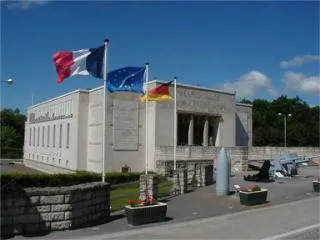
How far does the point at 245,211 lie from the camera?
17.7m

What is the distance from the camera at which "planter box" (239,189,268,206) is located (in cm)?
1898

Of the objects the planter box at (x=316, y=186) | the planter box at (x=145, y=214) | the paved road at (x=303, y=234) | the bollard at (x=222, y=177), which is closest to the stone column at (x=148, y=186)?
the bollard at (x=222, y=177)

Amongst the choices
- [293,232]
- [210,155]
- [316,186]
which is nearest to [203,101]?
[210,155]

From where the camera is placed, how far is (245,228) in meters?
13.9

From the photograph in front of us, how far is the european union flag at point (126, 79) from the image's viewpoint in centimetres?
2025

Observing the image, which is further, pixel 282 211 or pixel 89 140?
pixel 89 140

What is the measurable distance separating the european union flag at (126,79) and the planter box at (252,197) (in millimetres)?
6251

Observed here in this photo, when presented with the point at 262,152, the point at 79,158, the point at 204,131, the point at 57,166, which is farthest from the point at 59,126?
the point at 262,152

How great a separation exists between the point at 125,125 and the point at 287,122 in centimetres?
6262

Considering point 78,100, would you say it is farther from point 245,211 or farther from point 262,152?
point 245,211

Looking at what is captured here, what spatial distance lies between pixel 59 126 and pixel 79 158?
8.12m

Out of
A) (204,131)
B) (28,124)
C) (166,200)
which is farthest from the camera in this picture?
(28,124)

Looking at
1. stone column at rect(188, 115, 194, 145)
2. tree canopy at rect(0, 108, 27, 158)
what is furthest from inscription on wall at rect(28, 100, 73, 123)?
tree canopy at rect(0, 108, 27, 158)

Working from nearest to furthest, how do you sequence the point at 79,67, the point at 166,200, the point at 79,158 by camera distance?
the point at 79,67 → the point at 166,200 → the point at 79,158
